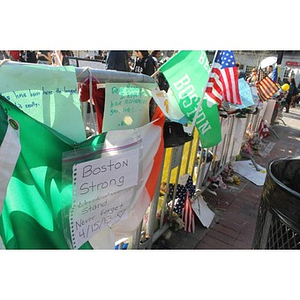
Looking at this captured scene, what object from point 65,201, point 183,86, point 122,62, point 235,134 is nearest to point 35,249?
point 65,201

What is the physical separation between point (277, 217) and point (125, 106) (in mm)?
987

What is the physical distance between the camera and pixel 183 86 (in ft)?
6.09

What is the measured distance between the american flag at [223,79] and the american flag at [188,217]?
114 centimetres

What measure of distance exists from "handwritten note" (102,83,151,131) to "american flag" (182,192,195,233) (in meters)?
1.45

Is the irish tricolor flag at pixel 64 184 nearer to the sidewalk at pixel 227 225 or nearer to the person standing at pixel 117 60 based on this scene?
the sidewalk at pixel 227 225

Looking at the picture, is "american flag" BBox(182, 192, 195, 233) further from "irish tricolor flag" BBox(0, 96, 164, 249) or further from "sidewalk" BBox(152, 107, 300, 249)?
"irish tricolor flag" BBox(0, 96, 164, 249)

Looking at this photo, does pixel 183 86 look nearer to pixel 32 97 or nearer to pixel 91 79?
pixel 91 79

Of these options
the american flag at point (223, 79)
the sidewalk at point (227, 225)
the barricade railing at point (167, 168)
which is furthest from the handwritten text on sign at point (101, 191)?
the sidewalk at point (227, 225)

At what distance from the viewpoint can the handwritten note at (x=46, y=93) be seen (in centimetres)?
105

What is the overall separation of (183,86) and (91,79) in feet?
2.32


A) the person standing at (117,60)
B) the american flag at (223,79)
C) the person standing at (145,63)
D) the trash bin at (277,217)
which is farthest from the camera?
the person standing at (145,63)

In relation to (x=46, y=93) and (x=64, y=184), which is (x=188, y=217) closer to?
(x=64, y=184)

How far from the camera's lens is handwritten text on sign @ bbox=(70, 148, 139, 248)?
50.2 inches

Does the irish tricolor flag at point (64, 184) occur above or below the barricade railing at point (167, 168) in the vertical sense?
above
